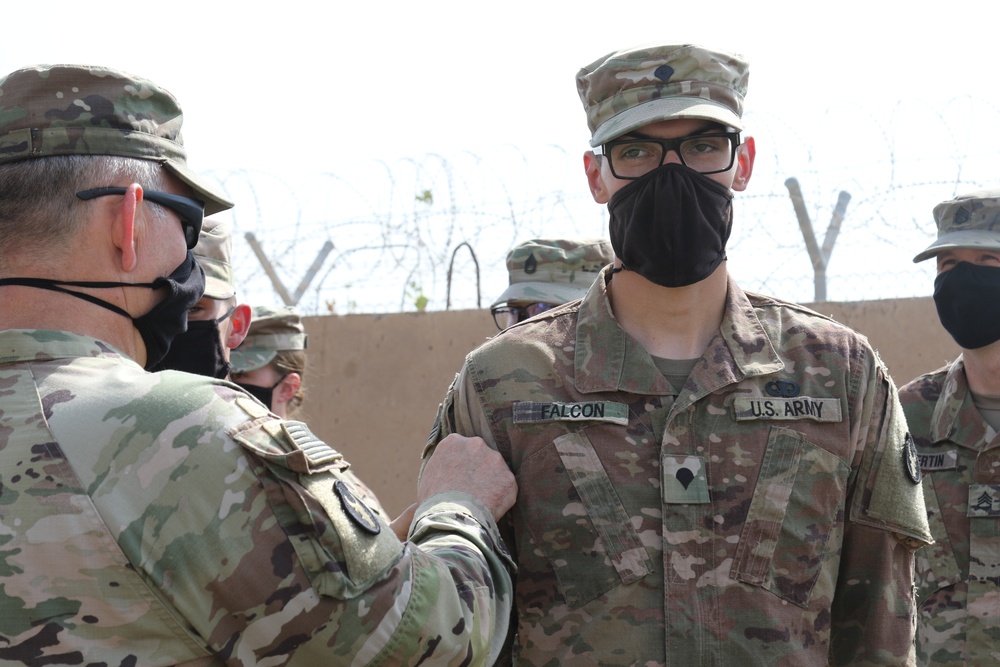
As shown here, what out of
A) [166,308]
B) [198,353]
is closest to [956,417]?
[198,353]

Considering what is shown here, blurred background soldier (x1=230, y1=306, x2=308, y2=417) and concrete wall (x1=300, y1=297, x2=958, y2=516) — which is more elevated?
blurred background soldier (x1=230, y1=306, x2=308, y2=417)

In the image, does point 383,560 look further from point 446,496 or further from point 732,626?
point 732,626

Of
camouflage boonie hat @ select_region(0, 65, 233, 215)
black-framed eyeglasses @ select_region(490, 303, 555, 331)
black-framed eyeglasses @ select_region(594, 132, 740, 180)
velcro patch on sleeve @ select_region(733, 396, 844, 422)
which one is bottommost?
black-framed eyeglasses @ select_region(490, 303, 555, 331)

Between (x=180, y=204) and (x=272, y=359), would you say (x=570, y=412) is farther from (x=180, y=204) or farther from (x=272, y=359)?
(x=272, y=359)

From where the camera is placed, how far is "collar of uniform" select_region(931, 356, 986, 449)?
405 centimetres

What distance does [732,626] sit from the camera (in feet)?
7.63

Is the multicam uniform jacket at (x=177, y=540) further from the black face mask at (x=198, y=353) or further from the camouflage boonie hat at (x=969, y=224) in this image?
the camouflage boonie hat at (x=969, y=224)

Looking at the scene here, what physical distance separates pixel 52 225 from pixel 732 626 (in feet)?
5.40

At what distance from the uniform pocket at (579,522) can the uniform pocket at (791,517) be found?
0.25 m

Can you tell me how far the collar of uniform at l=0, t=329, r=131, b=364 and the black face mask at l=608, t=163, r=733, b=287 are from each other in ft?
4.16

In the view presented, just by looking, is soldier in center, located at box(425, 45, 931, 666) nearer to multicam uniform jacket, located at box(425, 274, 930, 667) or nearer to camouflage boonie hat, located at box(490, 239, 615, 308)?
multicam uniform jacket, located at box(425, 274, 930, 667)

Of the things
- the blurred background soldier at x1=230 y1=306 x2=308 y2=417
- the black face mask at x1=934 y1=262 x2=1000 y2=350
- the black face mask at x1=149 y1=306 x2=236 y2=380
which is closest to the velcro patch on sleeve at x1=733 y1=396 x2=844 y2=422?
the black face mask at x1=149 y1=306 x2=236 y2=380

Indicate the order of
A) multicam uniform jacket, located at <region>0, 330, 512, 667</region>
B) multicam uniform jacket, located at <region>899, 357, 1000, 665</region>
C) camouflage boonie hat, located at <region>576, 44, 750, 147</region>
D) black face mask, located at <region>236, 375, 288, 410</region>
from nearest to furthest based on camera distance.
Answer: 1. multicam uniform jacket, located at <region>0, 330, 512, 667</region>
2. camouflage boonie hat, located at <region>576, 44, 750, 147</region>
3. multicam uniform jacket, located at <region>899, 357, 1000, 665</region>
4. black face mask, located at <region>236, 375, 288, 410</region>

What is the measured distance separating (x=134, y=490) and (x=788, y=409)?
1.50 metres
